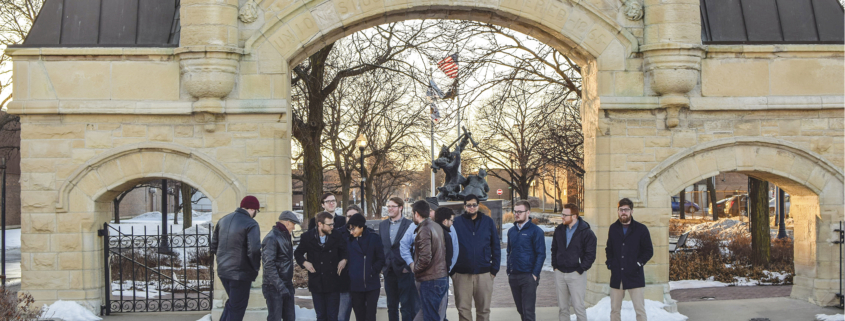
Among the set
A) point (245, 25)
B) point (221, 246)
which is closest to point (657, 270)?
point (221, 246)

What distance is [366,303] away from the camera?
8.03 meters

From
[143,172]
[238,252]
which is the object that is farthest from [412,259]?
[143,172]

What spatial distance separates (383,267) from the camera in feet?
26.3

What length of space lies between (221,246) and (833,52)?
888 centimetres

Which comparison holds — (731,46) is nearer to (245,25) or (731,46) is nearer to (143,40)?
(245,25)

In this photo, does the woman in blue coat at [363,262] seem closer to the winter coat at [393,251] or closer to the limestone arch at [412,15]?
the winter coat at [393,251]

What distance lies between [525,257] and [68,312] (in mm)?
6293

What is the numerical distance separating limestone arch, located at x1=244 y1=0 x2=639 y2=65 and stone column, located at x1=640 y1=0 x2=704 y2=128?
34 centimetres

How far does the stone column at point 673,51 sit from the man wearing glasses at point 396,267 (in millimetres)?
4366

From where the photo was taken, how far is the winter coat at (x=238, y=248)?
7820 millimetres

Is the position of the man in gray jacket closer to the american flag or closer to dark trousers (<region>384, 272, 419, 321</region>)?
dark trousers (<region>384, 272, 419, 321</region>)

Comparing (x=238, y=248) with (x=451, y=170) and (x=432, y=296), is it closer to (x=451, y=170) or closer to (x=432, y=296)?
(x=432, y=296)

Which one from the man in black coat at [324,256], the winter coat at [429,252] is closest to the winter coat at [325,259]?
the man in black coat at [324,256]

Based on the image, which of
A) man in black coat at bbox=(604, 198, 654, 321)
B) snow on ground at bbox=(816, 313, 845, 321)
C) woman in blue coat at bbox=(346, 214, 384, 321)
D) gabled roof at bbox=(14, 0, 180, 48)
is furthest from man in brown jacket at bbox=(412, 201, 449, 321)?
snow on ground at bbox=(816, 313, 845, 321)
